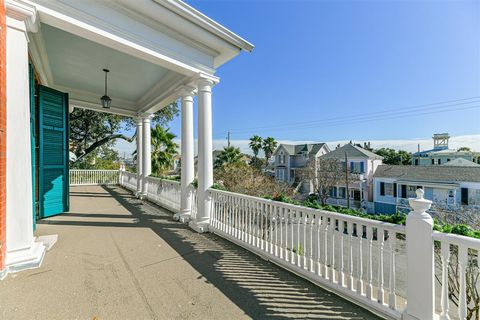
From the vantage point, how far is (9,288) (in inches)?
92.3

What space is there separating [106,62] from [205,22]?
263cm

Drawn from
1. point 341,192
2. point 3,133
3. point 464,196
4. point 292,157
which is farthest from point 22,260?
point 292,157

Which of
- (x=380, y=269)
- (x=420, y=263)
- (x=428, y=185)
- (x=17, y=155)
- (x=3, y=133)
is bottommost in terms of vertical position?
(x=428, y=185)

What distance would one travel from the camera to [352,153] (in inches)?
1090

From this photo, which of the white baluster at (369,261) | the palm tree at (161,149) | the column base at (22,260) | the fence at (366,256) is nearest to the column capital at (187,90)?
the fence at (366,256)

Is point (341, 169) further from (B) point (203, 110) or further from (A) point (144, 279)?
(A) point (144, 279)

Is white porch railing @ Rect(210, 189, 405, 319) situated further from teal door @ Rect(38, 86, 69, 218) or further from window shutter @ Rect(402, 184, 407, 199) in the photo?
window shutter @ Rect(402, 184, 407, 199)

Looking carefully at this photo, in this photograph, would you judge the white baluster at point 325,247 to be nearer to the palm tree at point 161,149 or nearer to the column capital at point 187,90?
the column capital at point 187,90

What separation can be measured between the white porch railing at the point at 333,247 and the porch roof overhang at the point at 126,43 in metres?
3.09

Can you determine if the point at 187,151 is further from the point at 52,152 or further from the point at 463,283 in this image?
the point at 463,283

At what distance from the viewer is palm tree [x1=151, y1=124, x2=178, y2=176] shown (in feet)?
42.0

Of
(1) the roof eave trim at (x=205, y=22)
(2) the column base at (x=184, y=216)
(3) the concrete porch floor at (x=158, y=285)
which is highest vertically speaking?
(1) the roof eave trim at (x=205, y=22)

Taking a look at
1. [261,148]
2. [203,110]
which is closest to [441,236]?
[203,110]

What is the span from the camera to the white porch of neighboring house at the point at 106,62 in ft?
8.55
